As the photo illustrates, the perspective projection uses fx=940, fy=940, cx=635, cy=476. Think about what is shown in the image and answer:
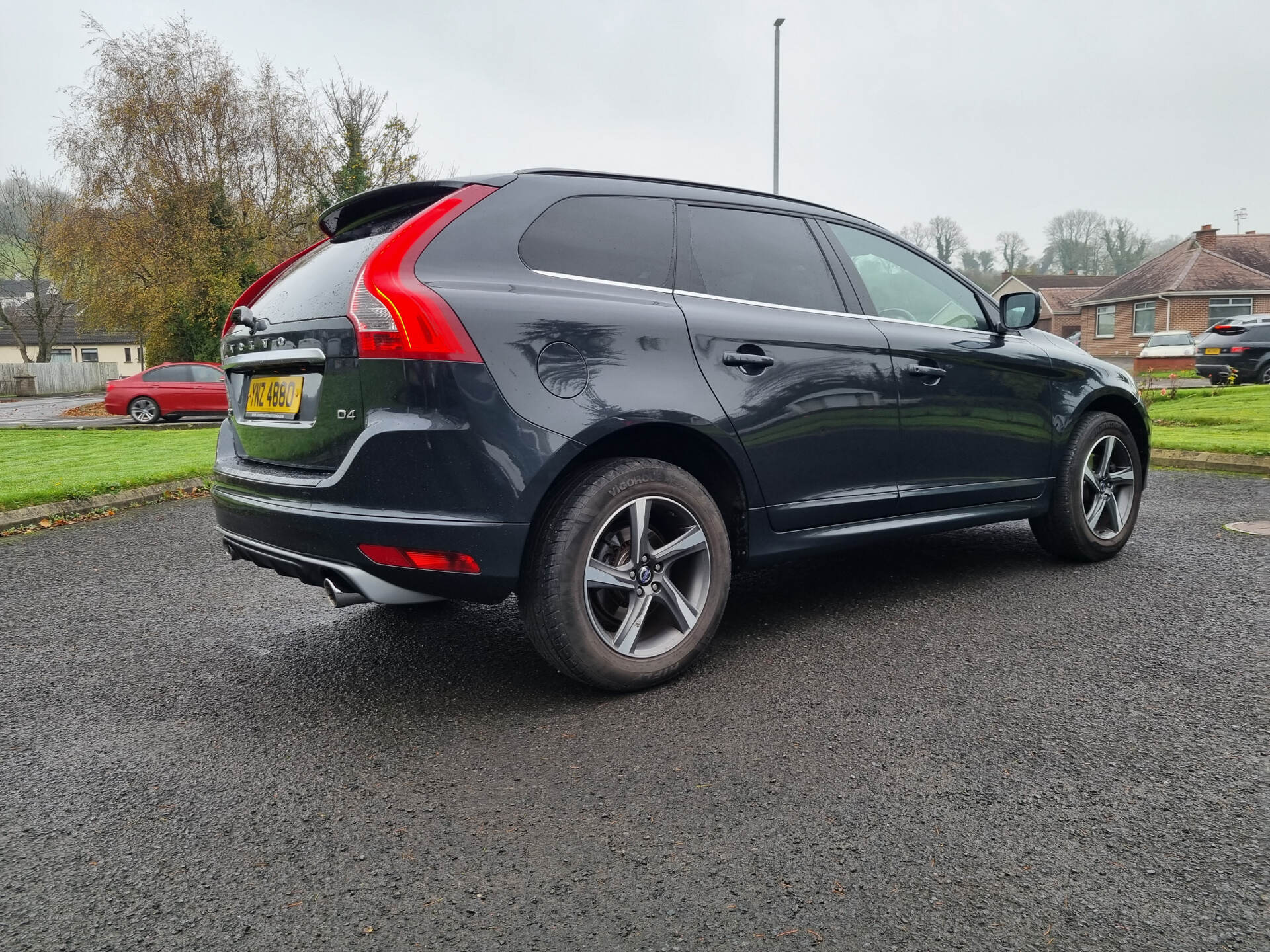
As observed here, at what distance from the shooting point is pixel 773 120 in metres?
22.3

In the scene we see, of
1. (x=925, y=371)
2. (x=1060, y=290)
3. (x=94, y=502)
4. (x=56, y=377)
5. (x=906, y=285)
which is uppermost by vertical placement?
(x=1060, y=290)

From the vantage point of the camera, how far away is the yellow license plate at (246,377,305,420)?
3.21 meters

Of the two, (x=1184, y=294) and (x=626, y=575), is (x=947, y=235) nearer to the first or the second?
(x=1184, y=294)

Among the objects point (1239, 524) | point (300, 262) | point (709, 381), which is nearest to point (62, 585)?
point (300, 262)

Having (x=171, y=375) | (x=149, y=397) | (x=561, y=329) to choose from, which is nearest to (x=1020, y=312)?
(x=561, y=329)

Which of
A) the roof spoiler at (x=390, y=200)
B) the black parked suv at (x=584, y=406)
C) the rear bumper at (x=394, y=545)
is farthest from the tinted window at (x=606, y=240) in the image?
the rear bumper at (x=394, y=545)

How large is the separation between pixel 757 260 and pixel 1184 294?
51.4 metres

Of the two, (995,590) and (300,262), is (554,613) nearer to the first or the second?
(300,262)

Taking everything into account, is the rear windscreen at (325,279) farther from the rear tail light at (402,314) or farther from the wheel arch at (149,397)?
the wheel arch at (149,397)

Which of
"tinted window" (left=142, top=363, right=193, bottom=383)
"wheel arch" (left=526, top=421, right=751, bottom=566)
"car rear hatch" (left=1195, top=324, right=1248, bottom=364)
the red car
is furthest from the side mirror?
"tinted window" (left=142, top=363, right=193, bottom=383)

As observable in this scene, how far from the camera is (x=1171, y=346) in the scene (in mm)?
33500

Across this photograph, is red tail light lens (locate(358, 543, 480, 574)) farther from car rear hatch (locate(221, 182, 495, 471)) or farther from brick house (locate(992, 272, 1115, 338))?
brick house (locate(992, 272, 1115, 338))

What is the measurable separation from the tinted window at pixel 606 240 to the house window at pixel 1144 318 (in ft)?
173

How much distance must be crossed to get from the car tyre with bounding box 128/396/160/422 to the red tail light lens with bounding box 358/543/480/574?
23978 mm
